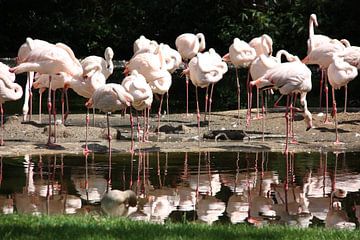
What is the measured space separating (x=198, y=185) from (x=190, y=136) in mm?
3672

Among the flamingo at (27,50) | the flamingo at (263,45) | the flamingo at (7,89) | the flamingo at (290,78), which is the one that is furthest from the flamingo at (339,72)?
the flamingo at (7,89)

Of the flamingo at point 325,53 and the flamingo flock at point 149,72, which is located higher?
the flamingo at point 325,53

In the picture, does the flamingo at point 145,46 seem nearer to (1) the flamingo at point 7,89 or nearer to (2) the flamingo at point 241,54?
(2) the flamingo at point 241,54

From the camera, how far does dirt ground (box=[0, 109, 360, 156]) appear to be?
11070 millimetres

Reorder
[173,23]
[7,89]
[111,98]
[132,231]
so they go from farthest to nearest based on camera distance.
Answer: [173,23] → [7,89] → [111,98] → [132,231]

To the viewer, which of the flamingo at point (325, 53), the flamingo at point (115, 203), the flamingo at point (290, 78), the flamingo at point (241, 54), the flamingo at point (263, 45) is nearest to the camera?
the flamingo at point (115, 203)

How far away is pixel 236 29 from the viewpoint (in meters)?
26.8

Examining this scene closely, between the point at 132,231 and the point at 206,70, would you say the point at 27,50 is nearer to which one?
the point at 206,70

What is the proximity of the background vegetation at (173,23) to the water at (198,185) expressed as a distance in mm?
9519

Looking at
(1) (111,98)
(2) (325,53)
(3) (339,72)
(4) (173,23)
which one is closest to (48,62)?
(1) (111,98)

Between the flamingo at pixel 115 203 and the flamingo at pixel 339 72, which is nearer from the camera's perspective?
the flamingo at pixel 115 203

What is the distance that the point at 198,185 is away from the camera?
889 centimetres

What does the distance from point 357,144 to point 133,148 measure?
3000 mm

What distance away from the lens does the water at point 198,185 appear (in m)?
7.57
